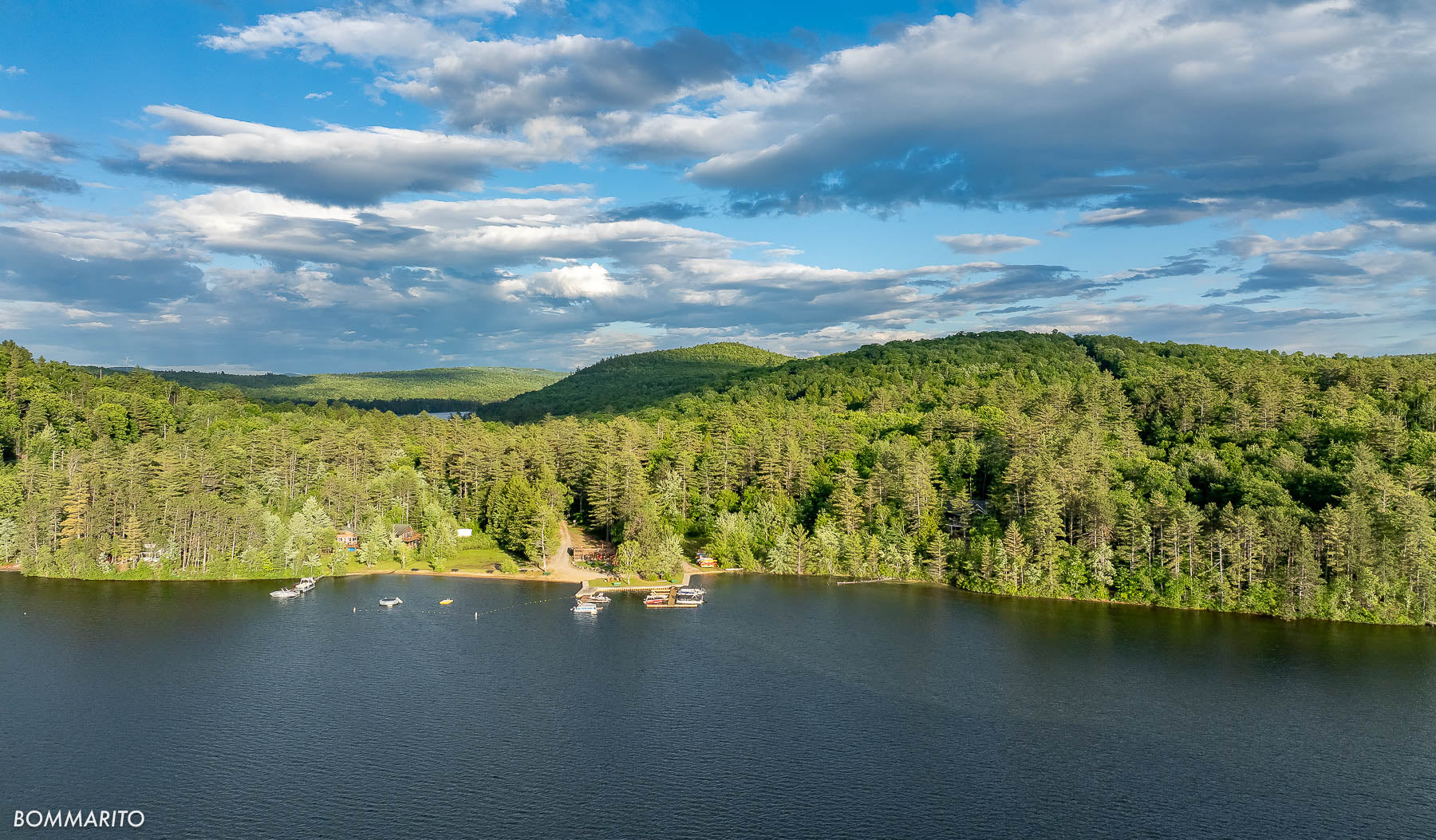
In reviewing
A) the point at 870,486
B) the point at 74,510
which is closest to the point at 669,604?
the point at 870,486

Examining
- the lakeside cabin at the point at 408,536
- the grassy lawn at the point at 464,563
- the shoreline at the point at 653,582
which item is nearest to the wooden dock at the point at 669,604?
the shoreline at the point at 653,582

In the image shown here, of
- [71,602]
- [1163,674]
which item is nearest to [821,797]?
[1163,674]

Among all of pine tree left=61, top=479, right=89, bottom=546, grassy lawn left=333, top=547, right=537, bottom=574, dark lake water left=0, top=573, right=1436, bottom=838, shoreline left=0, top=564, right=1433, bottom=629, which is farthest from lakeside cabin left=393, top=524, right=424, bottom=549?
pine tree left=61, top=479, right=89, bottom=546

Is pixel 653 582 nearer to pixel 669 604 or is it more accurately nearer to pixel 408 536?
pixel 669 604

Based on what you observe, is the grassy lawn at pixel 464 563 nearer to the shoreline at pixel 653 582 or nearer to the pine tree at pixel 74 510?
the shoreline at pixel 653 582

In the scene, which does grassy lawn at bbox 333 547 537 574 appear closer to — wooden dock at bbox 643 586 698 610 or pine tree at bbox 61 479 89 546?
wooden dock at bbox 643 586 698 610

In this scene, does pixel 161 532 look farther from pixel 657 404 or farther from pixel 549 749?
pixel 657 404
